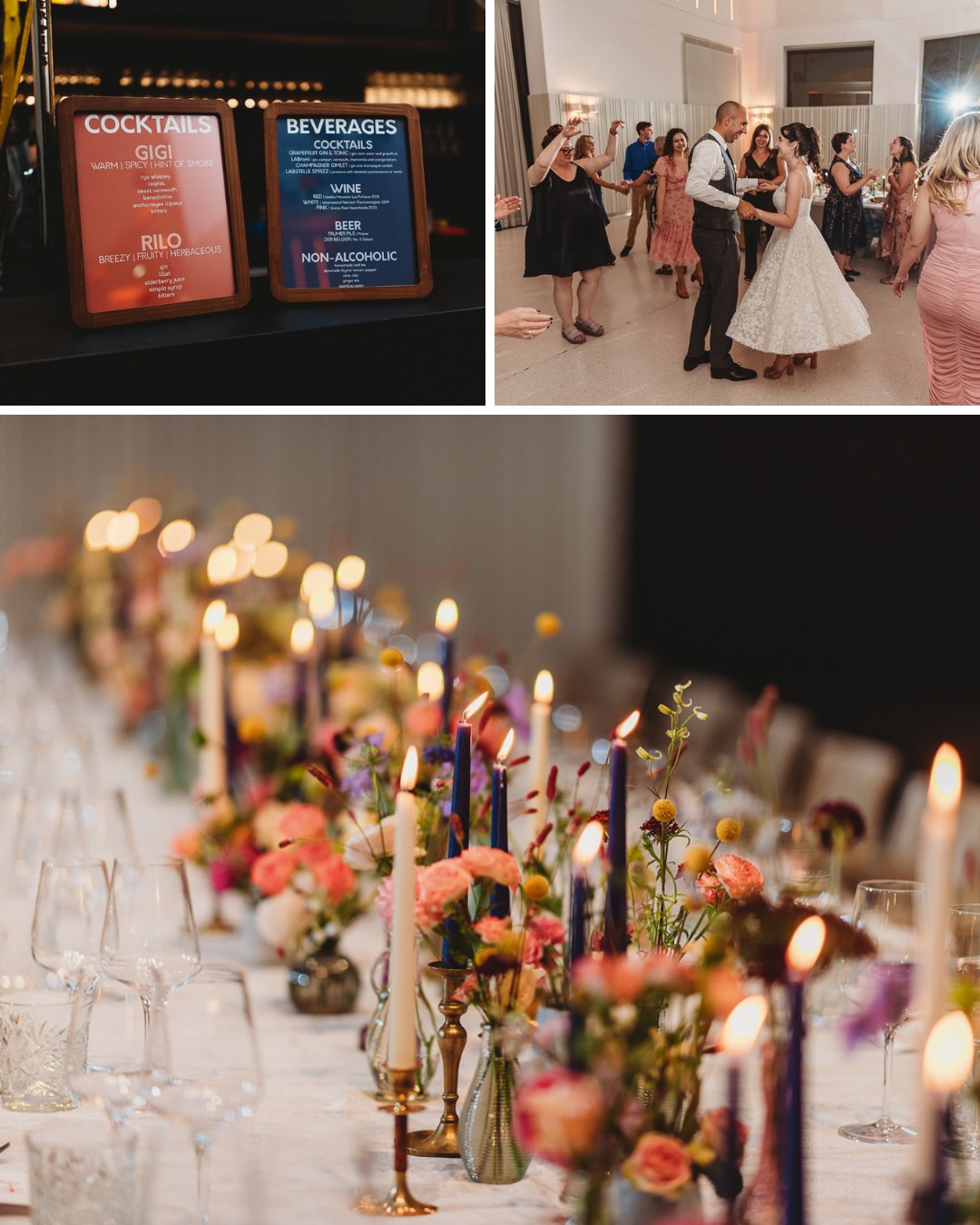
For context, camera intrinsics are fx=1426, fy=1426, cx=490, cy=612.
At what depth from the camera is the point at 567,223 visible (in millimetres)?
1855

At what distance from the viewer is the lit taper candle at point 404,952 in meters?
0.87

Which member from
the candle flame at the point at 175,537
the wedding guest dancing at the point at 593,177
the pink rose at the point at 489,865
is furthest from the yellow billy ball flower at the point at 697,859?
the candle flame at the point at 175,537

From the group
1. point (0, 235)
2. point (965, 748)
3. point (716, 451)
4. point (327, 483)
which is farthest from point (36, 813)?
point (327, 483)

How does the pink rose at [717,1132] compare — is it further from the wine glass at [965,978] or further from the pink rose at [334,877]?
the pink rose at [334,877]

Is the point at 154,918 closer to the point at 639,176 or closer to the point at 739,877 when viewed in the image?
the point at 739,877

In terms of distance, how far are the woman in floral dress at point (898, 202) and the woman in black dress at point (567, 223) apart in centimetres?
34

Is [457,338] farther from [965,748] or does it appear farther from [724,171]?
[965,748]

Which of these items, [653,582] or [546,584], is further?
[546,584]

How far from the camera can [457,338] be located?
1.91m

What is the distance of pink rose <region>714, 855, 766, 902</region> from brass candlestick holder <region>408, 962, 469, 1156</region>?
8.6 inches

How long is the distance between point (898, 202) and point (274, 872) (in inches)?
43.8

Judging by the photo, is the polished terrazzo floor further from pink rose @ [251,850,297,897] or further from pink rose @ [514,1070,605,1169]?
pink rose @ [514,1070,605,1169]

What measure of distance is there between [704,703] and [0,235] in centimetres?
219

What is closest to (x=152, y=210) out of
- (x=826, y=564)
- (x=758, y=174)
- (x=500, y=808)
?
(x=758, y=174)
